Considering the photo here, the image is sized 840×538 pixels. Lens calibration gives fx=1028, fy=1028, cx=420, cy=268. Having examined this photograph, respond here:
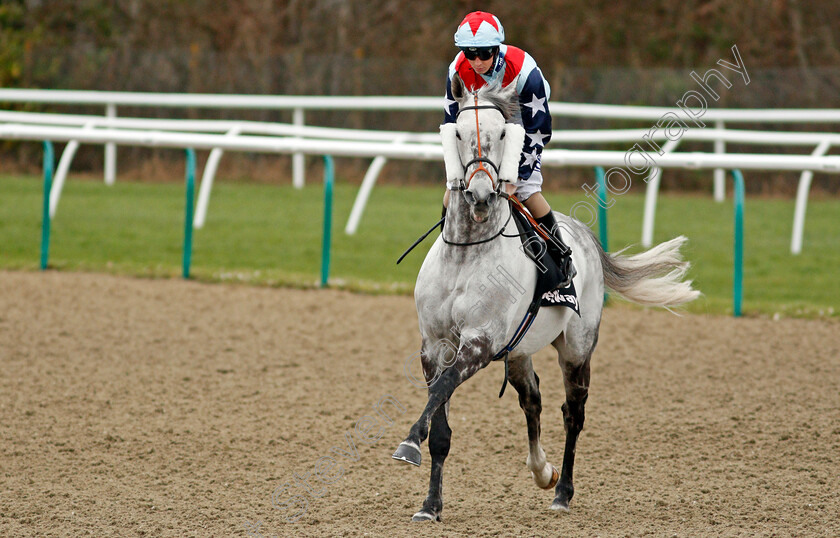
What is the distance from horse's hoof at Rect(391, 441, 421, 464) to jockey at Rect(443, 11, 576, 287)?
1.03 m

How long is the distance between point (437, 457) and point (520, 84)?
5.12ft

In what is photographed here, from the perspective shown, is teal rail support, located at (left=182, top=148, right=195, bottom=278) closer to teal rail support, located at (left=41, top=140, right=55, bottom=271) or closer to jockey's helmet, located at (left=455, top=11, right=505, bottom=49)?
teal rail support, located at (left=41, top=140, right=55, bottom=271)

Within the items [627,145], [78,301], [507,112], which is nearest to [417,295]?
[507,112]

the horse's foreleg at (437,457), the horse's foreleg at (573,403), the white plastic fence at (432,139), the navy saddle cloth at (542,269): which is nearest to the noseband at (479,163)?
the navy saddle cloth at (542,269)

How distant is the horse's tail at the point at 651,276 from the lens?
5.28 meters

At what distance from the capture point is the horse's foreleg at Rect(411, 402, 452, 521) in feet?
13.5

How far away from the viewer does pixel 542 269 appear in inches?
172

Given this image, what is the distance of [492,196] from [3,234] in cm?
861

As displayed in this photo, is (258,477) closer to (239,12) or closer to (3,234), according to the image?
(3,234)

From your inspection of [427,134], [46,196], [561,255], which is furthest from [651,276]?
[427,134]

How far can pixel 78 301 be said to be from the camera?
343 inches

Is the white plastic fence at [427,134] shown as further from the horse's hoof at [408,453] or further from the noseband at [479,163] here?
the horse's hoof at [408,453]

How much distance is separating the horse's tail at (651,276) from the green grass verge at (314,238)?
3699 mm

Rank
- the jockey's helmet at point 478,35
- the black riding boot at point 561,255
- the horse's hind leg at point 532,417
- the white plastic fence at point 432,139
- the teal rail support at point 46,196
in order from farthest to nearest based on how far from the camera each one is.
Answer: the white plastic fence at point 432,139 → the teal rail support at point 46,196 → the horse's hind leg at point 532,417 → the black riding boot at point 561,255 → the jockey's helmet at point 478,35
